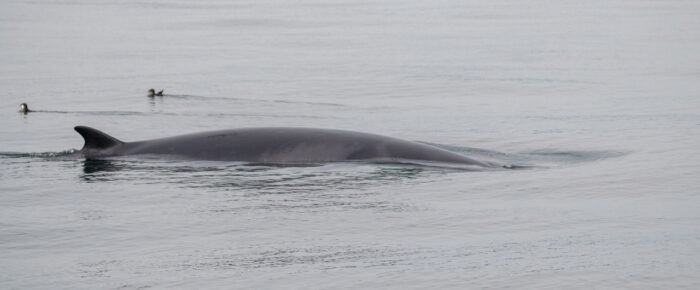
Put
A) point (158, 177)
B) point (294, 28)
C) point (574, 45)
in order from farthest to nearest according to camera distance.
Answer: point (294, 28)
point (574, 45)
point (158, 177)

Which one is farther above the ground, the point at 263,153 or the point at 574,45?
the point at 574,45

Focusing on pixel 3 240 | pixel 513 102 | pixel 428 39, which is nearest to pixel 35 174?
pixel 3 240

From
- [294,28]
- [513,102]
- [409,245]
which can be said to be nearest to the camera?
[409,245]

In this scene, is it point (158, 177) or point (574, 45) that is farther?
point (574, 45)

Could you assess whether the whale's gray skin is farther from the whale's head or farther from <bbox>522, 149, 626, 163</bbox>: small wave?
the whale's head

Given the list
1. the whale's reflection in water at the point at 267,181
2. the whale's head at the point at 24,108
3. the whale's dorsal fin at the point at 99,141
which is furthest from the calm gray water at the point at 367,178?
the whale's dorsal fin at the point at 99,141

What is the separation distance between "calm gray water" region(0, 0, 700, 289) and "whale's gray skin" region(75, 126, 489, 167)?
A: 234 mm

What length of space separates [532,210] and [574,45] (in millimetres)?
25824

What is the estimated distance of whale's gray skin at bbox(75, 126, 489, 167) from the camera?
11867 millimetres

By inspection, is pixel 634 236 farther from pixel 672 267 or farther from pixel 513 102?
pixel 513 102

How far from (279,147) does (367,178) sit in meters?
1.35

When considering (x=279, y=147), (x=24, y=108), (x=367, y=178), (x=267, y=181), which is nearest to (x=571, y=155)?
(x=367, y=178)

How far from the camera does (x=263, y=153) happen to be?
1193cm

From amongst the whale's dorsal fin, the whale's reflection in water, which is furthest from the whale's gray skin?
the whale's reflection in water
